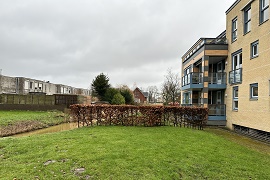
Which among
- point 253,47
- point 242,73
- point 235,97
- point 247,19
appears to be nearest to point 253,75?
point 242,73

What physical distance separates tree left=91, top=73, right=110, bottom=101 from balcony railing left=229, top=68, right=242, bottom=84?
69.8 ft

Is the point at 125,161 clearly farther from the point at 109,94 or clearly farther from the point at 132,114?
the point at 109,94

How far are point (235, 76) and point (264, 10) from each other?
190 inches

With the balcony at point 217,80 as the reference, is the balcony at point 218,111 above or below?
below

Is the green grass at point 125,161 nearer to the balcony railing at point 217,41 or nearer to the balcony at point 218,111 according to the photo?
the balcony at point 218,111

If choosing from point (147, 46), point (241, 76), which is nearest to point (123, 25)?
point (147, 46)

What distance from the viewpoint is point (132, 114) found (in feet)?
38.3

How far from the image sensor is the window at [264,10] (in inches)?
415

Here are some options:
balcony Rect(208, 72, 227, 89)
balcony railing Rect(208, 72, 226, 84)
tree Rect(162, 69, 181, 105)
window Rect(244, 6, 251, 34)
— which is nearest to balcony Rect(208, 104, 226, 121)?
balcony Rect(208, 72, 227, 89)

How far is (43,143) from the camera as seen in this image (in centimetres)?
676

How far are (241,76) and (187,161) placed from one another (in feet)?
34.7

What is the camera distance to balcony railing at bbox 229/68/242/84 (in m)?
13.3

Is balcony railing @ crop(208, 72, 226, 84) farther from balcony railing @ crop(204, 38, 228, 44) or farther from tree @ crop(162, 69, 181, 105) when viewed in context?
tree @ crop(162, 69, 181, 105)

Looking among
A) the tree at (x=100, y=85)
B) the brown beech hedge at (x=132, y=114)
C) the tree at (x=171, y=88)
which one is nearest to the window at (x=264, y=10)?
the brown beech hedge at (x=132, y=114)
